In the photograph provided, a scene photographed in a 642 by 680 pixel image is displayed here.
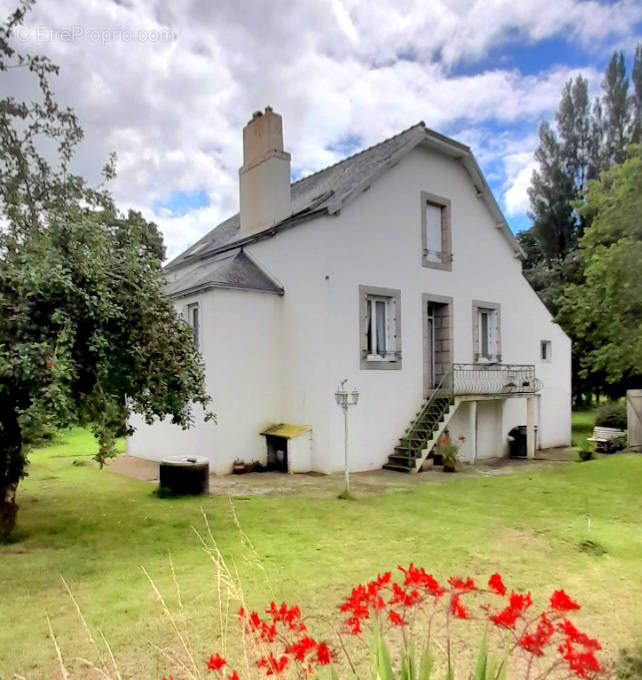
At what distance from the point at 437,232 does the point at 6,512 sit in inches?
481

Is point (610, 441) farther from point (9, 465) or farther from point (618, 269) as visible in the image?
point (9, 465)

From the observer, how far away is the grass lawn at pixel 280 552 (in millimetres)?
4148

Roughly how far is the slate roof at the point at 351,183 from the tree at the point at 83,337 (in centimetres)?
610

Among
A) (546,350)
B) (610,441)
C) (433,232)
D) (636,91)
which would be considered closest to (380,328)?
(433,232)

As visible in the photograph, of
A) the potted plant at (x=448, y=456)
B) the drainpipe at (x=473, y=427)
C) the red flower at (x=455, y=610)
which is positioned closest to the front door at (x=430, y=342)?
the drainpipe at (x=473, y=427)

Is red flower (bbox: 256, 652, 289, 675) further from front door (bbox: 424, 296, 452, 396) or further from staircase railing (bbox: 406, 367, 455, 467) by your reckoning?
front door (bbox: 424, 296, 452, 396)

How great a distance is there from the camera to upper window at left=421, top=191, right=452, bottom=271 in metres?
14.3

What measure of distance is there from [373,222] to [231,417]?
6008 millimetres

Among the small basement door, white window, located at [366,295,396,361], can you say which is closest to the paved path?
the small basement door

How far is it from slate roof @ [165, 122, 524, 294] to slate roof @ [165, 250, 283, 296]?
734 mm

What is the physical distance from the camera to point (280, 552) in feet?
20.0

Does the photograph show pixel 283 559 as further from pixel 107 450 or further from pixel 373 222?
→ pixel 373 222

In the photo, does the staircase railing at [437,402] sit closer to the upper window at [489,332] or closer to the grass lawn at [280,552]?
the upper window at [489,332]

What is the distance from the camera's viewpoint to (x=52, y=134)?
13.6 meters
